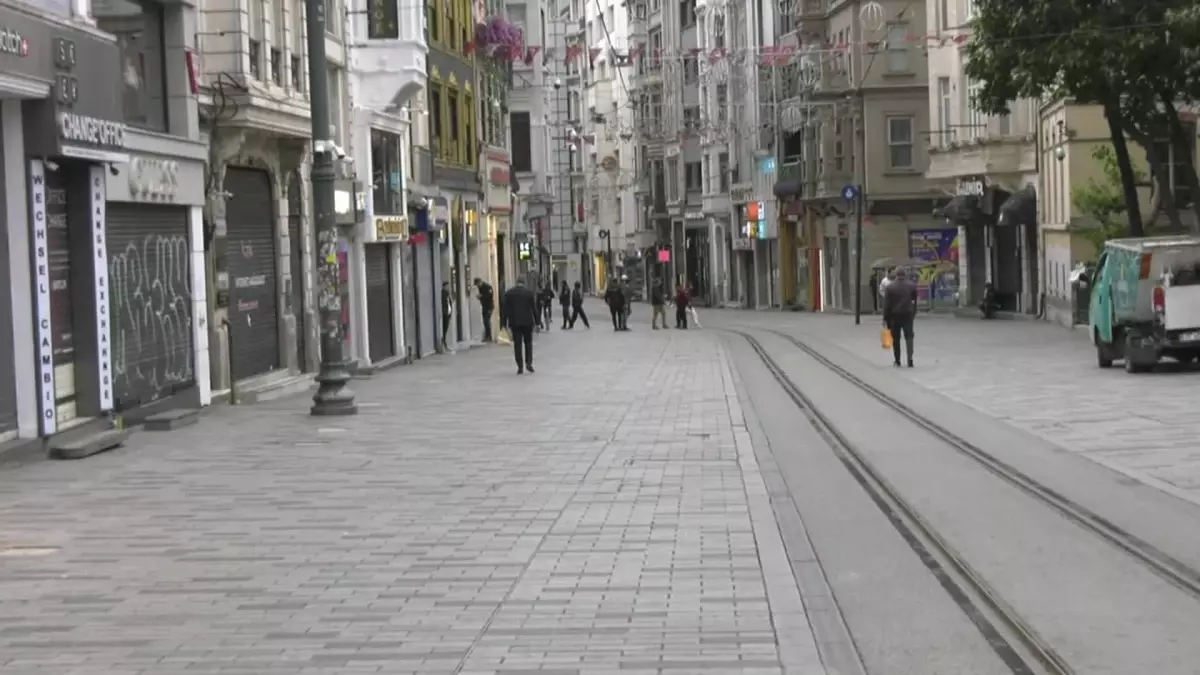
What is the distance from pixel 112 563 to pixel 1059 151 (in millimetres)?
41624

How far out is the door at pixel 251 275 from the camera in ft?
90.6

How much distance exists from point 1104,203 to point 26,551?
121 feet

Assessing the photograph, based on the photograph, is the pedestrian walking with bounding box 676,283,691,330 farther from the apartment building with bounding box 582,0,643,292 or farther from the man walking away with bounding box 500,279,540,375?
the apartment building with bounding box 582,0,643,292

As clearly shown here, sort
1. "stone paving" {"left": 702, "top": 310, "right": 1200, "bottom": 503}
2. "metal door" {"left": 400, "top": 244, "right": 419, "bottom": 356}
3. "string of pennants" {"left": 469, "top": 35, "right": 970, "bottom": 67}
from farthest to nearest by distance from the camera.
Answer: "string of pennants" {"left": 469, "top": 35, "right": 970, "bottom": 67}
"metal door" {"left": 400, "top": 244, "right": 419, "bottom": 356}
"stone paving" {"left": 702, "top": 310, "right": 1200, "bottom": 503}

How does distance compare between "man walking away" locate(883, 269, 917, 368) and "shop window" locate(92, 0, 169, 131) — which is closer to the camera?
"shop window" locate(92, 0, 169, 131)

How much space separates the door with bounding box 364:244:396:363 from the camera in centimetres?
3778

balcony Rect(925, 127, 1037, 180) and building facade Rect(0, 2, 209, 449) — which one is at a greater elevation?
balcony Rect(925, 127, 1037, 180)

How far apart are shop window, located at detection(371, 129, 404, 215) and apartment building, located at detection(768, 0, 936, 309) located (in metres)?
27.4

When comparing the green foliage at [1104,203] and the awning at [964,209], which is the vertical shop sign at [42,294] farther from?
the awning at [964,209]

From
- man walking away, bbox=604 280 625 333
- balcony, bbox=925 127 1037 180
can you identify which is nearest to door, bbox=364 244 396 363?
man walking away, bbox=604 280 625 333

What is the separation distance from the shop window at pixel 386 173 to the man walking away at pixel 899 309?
10.6 metres

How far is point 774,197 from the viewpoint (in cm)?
8238

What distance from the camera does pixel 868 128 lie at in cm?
6925

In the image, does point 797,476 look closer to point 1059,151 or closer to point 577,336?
point 1059,151
